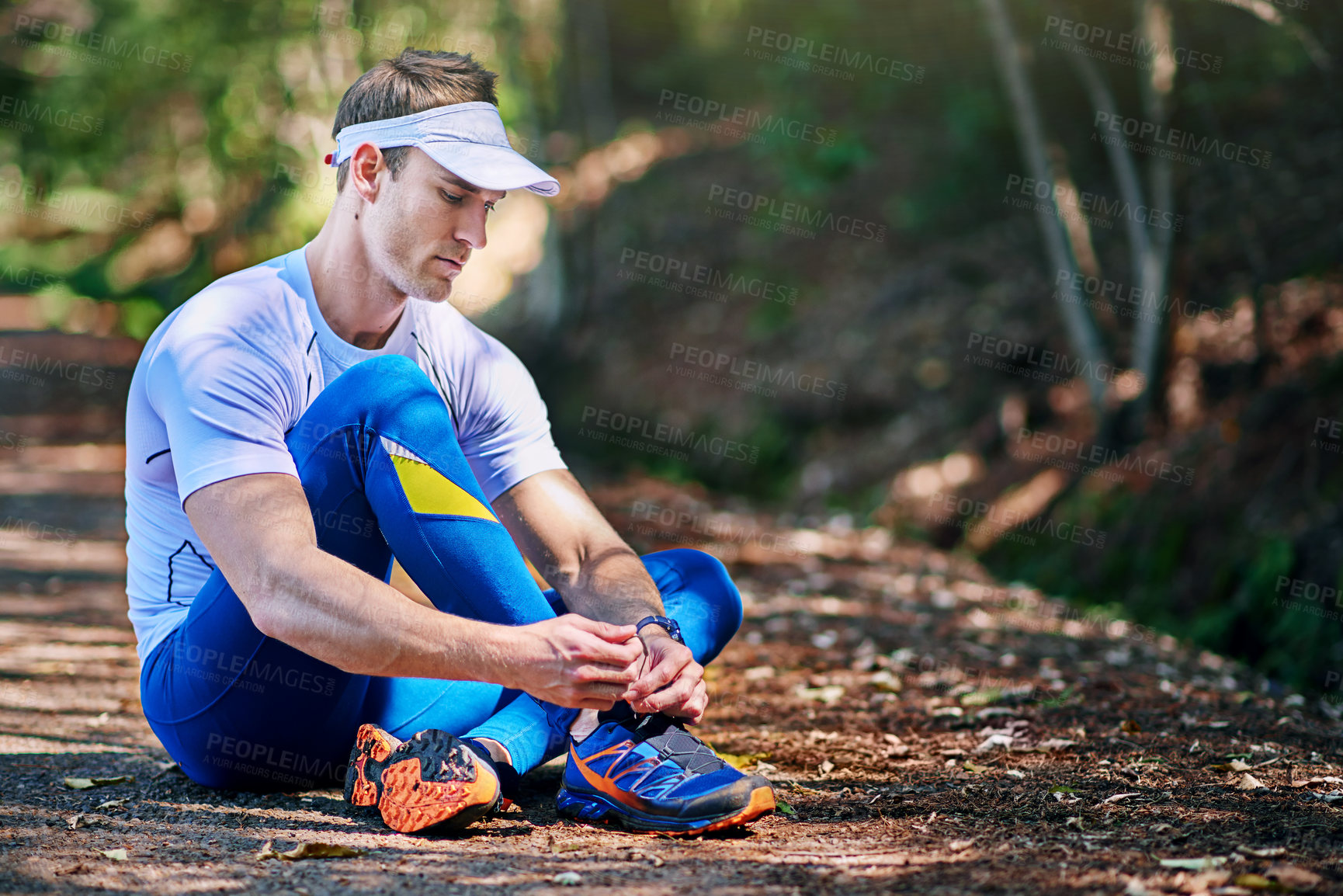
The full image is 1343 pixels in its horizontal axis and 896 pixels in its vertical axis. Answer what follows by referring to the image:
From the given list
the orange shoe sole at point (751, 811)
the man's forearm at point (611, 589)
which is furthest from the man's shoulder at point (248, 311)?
the orange shoe sole at point (751, 811)

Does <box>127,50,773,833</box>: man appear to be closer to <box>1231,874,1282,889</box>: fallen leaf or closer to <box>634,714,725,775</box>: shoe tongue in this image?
<box>634,714,725,775</box>: shoe tongue

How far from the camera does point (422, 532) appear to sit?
226cm

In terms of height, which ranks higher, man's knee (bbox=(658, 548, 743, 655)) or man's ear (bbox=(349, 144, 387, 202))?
man's ear (bbox=(349, 144, 387, 202))

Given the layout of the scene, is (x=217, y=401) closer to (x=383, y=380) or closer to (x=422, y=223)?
(x=383, y=380)

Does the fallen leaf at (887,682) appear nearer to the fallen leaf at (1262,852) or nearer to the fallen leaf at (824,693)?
the fallen leaf at (824,693)

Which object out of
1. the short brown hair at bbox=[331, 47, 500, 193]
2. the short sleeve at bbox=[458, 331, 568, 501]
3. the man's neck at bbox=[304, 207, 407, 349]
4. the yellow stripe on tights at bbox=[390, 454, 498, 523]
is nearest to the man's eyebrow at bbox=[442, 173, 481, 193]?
the short brown hair at bbox=[331, 47, 500, 193]

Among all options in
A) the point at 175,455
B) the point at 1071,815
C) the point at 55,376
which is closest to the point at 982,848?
the point at 1071,815

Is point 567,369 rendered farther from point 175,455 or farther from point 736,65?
point 175,455

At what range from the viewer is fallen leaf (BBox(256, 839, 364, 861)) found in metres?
2.18

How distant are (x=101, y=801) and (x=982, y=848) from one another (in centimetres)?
200

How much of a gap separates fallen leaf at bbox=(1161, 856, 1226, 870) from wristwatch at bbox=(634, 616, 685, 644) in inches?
40.8

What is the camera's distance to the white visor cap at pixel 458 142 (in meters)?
2.38

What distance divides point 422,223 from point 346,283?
0.24 metres

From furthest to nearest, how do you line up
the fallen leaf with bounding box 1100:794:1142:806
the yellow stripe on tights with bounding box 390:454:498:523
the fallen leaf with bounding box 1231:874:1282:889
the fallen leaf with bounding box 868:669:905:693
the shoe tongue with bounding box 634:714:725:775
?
the fallen leaf with bounding box 868:669:905:693 < the fallen leaf with bounding box 1100:794:1142:806 < the shoe tongue with bounding box 634:714:725:775 < the yellow stripe on tights with bounding box 390:454:498:523 < the fallen leaf with bounding box 1231:874:1282:889
